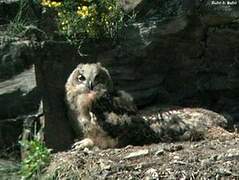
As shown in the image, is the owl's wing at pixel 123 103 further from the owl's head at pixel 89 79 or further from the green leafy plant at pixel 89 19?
the green leafy plant at pixel 89 19

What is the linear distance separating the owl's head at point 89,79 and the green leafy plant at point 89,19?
0.51 m

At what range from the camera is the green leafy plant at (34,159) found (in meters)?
6.54

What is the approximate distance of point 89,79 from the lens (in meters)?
7.52

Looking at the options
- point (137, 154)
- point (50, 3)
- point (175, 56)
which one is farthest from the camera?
point (175, 56)

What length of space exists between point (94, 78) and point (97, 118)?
Answer: 1.48 feet

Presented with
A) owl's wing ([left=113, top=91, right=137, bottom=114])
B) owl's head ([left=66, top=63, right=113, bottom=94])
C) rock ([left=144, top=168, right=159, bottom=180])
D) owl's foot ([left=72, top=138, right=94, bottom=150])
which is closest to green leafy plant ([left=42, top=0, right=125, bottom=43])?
owl's head ([left=66, top=63, right=113, bottom=94])

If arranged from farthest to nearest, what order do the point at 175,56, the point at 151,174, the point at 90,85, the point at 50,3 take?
the point at 175,56 → the point at 50,3 → the point at 90,85 → the point at 151,174

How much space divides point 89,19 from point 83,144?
5.26 ft

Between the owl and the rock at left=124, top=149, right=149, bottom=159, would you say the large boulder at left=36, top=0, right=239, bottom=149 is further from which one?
the rock at left=124, top=149, right=149, bottom=159

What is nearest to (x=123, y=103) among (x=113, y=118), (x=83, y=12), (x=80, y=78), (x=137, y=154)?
(x=113, y=118)

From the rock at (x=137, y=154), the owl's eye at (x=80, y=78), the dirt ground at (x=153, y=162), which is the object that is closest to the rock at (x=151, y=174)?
the dirt ground at (x=153, y=162)

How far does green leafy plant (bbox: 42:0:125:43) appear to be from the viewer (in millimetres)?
7973

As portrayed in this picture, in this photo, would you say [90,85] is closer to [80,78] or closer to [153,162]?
[80,78]

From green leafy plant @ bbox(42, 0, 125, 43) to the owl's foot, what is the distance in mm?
1325
